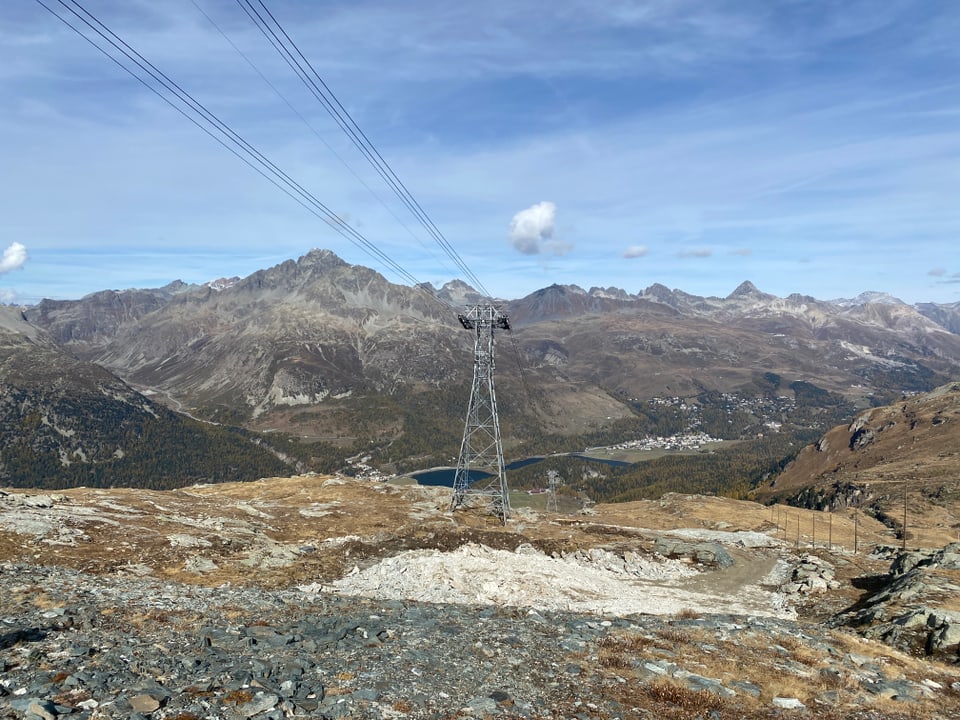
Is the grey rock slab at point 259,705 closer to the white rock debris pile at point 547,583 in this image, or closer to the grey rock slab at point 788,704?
the grey rock slab at point 788,704

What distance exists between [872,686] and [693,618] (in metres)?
10.4

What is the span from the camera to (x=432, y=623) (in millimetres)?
25406

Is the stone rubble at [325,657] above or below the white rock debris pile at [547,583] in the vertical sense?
above

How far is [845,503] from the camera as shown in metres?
149

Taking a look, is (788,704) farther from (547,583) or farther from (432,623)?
(547,583)

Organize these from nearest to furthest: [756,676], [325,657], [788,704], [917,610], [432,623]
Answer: [788,704], [325,657], [756,676], [432,623], [917,610]

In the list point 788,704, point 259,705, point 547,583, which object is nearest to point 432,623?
point 259,705

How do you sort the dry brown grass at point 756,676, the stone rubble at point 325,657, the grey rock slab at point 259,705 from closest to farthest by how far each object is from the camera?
the grey rock slab at point 259,705
the stone rubble at point 325,657
the dry brown grass at point 756,676

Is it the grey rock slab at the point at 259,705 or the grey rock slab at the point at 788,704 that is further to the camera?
the grey rock slab at the point at 788,704

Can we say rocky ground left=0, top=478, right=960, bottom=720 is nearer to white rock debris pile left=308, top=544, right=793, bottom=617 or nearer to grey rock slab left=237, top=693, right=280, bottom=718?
grey rock slab left=237, top=693, right=280, bottom=718

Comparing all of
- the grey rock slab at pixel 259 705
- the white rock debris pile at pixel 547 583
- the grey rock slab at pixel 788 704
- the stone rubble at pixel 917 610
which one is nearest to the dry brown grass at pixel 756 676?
the grey rock slab at pixel 788 704

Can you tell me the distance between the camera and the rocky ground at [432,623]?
1667 cm

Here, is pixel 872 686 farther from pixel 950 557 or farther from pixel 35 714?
pixel 950 557

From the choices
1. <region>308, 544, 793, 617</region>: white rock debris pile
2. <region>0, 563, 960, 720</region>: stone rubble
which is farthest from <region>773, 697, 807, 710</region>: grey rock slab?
<region>308, 544, 793, 617</region>: white rock debris pile
